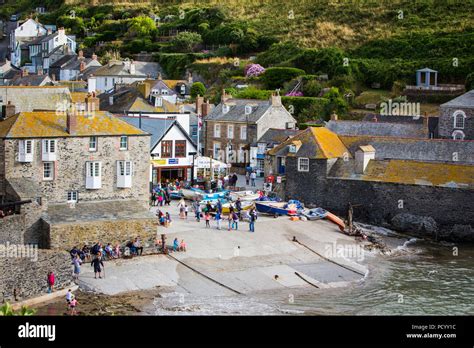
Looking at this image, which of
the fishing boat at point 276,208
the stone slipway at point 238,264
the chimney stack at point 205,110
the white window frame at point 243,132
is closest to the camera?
the stone slipway at point 238,264

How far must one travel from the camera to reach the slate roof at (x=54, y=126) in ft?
108

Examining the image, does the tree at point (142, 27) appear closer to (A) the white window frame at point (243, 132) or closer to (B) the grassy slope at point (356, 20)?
(B) the grassy slope at point (356, 20)

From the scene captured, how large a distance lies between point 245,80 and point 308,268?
41.0m

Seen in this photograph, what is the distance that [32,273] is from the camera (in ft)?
82.3

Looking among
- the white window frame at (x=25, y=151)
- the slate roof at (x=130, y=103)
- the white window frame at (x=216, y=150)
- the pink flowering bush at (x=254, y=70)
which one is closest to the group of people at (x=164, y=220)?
the white window frame at (x=25, y=151)

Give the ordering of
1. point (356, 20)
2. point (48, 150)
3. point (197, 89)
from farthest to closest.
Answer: point (356, 20) < point (197, 89) < point (48, 150)

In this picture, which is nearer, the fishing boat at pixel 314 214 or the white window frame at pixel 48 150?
the white window frame at pixel 48 150

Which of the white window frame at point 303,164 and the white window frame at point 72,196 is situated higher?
the white window frame at point 303,164

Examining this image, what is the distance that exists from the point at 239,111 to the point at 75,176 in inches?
897

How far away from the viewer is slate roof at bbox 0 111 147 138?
33062mm

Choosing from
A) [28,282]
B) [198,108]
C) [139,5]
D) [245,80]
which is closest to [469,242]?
[28,282]

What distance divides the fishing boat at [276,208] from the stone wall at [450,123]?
583 inches

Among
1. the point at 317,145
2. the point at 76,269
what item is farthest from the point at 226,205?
the point at 76,269

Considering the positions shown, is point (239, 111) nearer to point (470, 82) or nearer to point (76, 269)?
point (470, 82)
